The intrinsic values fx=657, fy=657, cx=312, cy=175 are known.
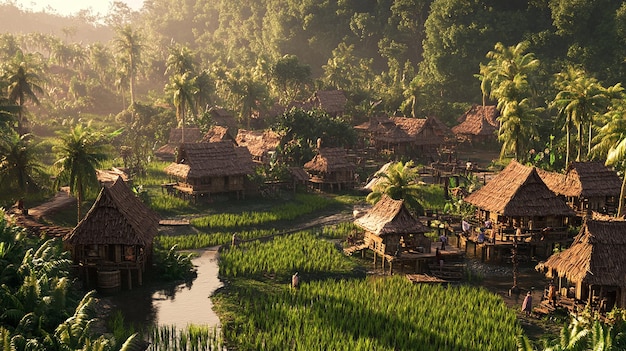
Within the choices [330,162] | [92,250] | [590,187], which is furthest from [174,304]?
[590,187]

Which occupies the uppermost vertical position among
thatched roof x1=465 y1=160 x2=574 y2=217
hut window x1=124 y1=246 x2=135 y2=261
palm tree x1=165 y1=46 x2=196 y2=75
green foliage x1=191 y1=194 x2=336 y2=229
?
palm tree x1=165 y1=46 x2=196 y2=75

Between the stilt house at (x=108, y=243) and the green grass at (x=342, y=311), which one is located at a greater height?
the stilt house at (x=108, y=243)

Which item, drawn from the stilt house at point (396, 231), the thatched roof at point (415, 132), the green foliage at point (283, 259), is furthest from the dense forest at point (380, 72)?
the green foliage at point (283, 259)

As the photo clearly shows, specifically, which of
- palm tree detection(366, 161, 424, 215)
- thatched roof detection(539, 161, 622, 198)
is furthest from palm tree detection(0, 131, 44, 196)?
thatched roof detection(539, 161, 622, 198)

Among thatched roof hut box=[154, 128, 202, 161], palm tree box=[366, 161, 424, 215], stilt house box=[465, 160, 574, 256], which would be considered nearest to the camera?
stilt house box=[465, 160, 574, 256]

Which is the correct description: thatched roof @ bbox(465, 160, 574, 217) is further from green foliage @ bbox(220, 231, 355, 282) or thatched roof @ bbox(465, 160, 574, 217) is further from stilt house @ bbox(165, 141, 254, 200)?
stilt house @ bbox(165, 141, 254, 200)

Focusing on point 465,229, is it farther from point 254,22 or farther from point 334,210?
point 254,22

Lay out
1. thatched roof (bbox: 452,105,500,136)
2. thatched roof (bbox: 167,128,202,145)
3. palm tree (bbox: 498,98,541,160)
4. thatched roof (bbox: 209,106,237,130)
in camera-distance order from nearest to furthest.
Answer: palm tree (bbox: 498,98,541,160)
thatched roof (bbox: 167,128,202,145)
thatched roof (bbox: 452,105,500,136)
thatched roof (bbox: 209,106,237,130)

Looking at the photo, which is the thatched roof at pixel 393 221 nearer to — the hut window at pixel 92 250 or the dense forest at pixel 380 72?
the hut window at pixel 92 250
